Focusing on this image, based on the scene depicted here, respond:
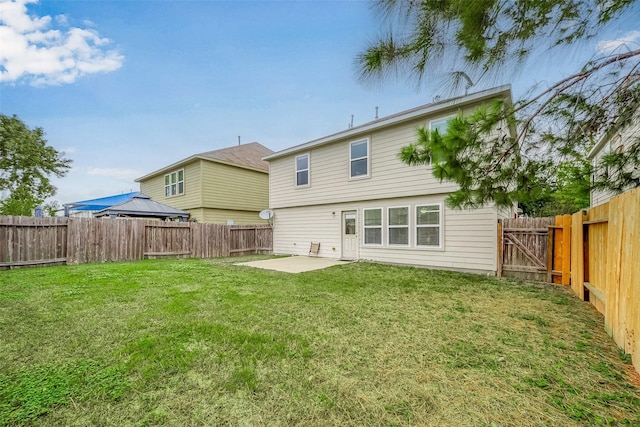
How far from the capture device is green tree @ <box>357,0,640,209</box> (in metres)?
2.50

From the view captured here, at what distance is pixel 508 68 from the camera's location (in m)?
2.76

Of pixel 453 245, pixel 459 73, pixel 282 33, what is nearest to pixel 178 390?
pixel 459 73

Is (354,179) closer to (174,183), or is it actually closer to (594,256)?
(594,256)

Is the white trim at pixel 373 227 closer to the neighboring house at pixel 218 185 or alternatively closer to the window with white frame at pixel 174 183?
the neighboring house at pixel 218 185

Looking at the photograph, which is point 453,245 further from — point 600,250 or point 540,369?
point 540,369

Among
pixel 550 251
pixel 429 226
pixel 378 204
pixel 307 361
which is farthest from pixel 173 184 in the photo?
pixel 550 251

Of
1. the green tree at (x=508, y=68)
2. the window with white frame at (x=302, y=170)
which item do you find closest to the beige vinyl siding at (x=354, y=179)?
the window with white frame at (x=302, y=170)

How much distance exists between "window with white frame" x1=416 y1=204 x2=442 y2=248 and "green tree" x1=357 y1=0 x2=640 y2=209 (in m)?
4.23

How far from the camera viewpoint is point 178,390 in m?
2.03

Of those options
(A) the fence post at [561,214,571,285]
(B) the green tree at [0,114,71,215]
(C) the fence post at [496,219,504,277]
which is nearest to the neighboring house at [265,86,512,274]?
(C) the fence post at [496,219,504,277]

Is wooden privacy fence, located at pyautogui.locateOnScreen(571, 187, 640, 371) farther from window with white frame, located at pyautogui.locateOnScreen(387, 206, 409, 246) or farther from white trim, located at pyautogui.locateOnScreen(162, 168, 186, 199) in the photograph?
white trim, located at pyautogui.locateOnScreen(162, 168, 186, 199)

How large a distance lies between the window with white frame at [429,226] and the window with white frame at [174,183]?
511 inches

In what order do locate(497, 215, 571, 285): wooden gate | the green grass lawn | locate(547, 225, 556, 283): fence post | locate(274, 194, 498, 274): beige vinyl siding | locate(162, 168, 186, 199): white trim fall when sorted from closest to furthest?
the green grass lawn < locate(497, 215, 571, 285): wooden gate < locate(547, 225, 556, 283): fence post < locate(274, 194, 498, 274): beige vinyl siding < locate(162, 168, 186, 199): white trim

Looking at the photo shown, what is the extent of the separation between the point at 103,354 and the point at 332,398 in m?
2.22
